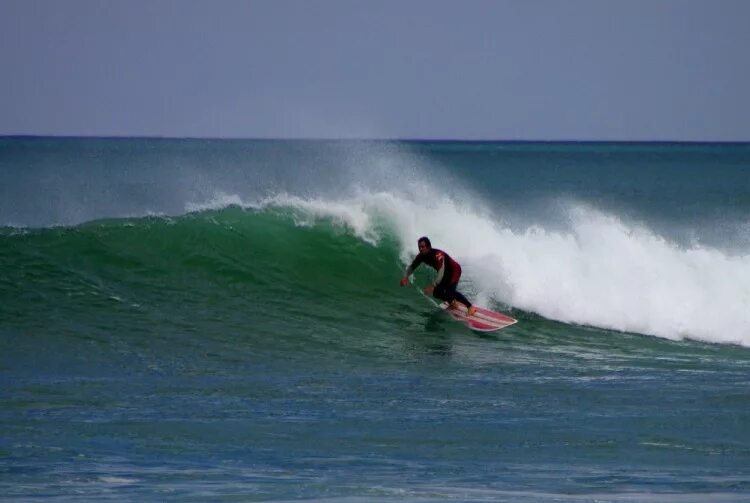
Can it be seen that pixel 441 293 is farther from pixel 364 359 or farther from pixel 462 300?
pixel 364 359

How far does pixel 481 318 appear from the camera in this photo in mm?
15617

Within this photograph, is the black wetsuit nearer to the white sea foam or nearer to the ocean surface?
the ocean surface

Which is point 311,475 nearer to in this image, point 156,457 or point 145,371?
point 156,457

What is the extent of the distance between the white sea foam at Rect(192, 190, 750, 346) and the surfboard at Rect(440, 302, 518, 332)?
1.00m

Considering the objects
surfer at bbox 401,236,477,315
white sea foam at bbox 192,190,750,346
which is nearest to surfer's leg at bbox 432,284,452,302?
surfer at bbox 401,236,477,315

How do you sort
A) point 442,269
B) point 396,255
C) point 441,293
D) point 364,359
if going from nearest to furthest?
point 364,359 → point 442,269 → point 441,293 → point 396,255

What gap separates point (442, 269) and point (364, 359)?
7.63 feet

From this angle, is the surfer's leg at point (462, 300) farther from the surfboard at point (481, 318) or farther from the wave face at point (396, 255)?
the wave face at point (396, 255)

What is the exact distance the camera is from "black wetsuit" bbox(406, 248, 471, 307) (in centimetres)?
1545

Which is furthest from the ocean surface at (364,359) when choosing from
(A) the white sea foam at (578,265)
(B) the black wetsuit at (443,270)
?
(B) the black wetsuit at (443,270)

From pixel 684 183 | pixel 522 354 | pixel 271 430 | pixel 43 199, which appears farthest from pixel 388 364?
pixel 684 183

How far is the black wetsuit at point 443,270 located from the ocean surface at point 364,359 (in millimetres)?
364

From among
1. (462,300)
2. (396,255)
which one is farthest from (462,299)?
(396,255)

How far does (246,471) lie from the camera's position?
29.0 feet
